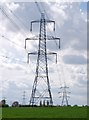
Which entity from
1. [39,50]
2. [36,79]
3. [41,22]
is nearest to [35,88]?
[36,79]

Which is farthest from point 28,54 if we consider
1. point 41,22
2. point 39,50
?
point 41,22

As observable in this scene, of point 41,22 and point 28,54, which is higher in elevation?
point 41,22

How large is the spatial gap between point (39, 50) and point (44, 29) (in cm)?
435

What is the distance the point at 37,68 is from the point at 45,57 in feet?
7.60

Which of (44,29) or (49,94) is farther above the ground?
(44,29)

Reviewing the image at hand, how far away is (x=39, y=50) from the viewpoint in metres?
65.5

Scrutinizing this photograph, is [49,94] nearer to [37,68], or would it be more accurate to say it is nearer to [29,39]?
[37,68]

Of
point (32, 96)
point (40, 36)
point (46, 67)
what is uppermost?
point (40, 36)

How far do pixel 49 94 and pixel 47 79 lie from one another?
407 centimetres

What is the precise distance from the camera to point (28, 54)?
65.7 m

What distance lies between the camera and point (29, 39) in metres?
61.9

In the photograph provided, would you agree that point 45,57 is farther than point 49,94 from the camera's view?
No

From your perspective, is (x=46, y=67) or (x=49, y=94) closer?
(x=46, y=67)

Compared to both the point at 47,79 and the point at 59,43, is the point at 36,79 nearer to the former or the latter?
the point at 47,79
